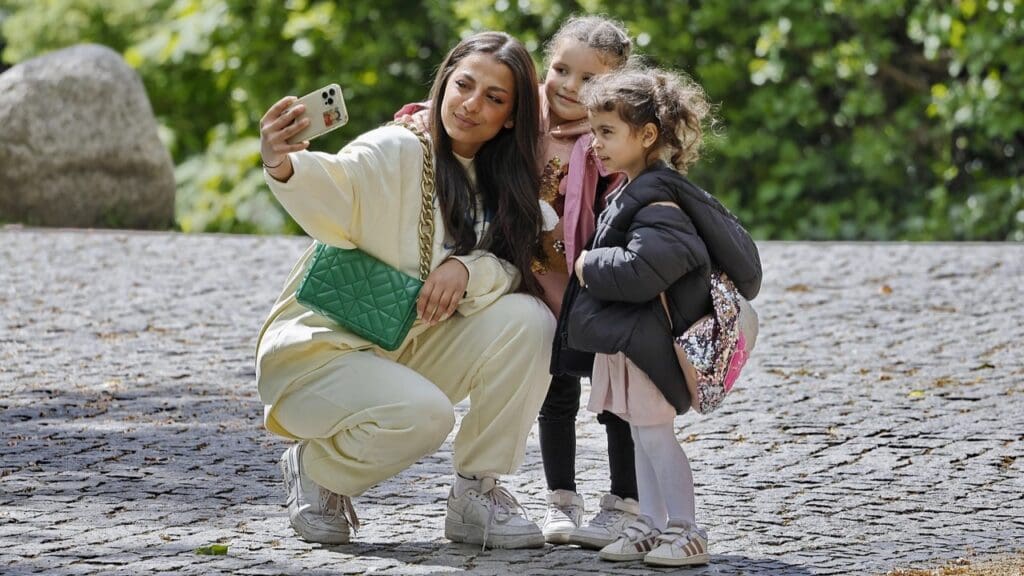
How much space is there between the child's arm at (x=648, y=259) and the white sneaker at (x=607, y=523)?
2.04ft

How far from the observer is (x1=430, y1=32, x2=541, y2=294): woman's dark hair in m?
4.21

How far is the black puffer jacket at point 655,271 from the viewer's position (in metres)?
3.78

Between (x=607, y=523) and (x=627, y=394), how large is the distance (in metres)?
0.44

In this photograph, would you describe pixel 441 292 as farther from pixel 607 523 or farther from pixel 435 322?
pixel 607 523

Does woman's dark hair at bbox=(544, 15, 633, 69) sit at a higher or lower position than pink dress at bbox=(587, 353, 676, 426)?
higher

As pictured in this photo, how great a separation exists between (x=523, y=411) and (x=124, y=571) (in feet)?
3.49

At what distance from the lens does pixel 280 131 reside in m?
3.85

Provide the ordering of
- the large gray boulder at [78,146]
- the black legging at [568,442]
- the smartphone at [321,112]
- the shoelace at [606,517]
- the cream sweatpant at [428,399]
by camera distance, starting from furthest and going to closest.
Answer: the large gray boulder at [78,146]
the black legging at [568,442]
the shoelace at [606,517]
the cream sweatpant at [428,399]
the smartphone at [321,112]

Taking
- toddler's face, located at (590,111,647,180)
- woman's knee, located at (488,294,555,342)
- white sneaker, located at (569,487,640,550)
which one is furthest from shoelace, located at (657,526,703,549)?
toddler's face, located at (590,111,647,180)

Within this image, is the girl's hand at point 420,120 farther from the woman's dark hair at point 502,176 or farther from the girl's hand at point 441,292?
the girl's hand at point 441,292

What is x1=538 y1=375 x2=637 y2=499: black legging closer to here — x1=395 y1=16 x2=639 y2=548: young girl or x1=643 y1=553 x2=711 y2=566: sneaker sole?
x1=395 y1=16 x2=639 y2=548: young girl

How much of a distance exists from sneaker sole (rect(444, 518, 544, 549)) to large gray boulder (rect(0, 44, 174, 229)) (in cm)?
729

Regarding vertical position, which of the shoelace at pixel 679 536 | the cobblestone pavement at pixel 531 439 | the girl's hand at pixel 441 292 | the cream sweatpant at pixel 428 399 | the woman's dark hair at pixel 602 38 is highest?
the woman's dark hair at pixel 602 38

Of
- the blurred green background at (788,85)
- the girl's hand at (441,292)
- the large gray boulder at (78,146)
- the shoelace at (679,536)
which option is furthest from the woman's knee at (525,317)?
the large gray boulder at (78,146)
